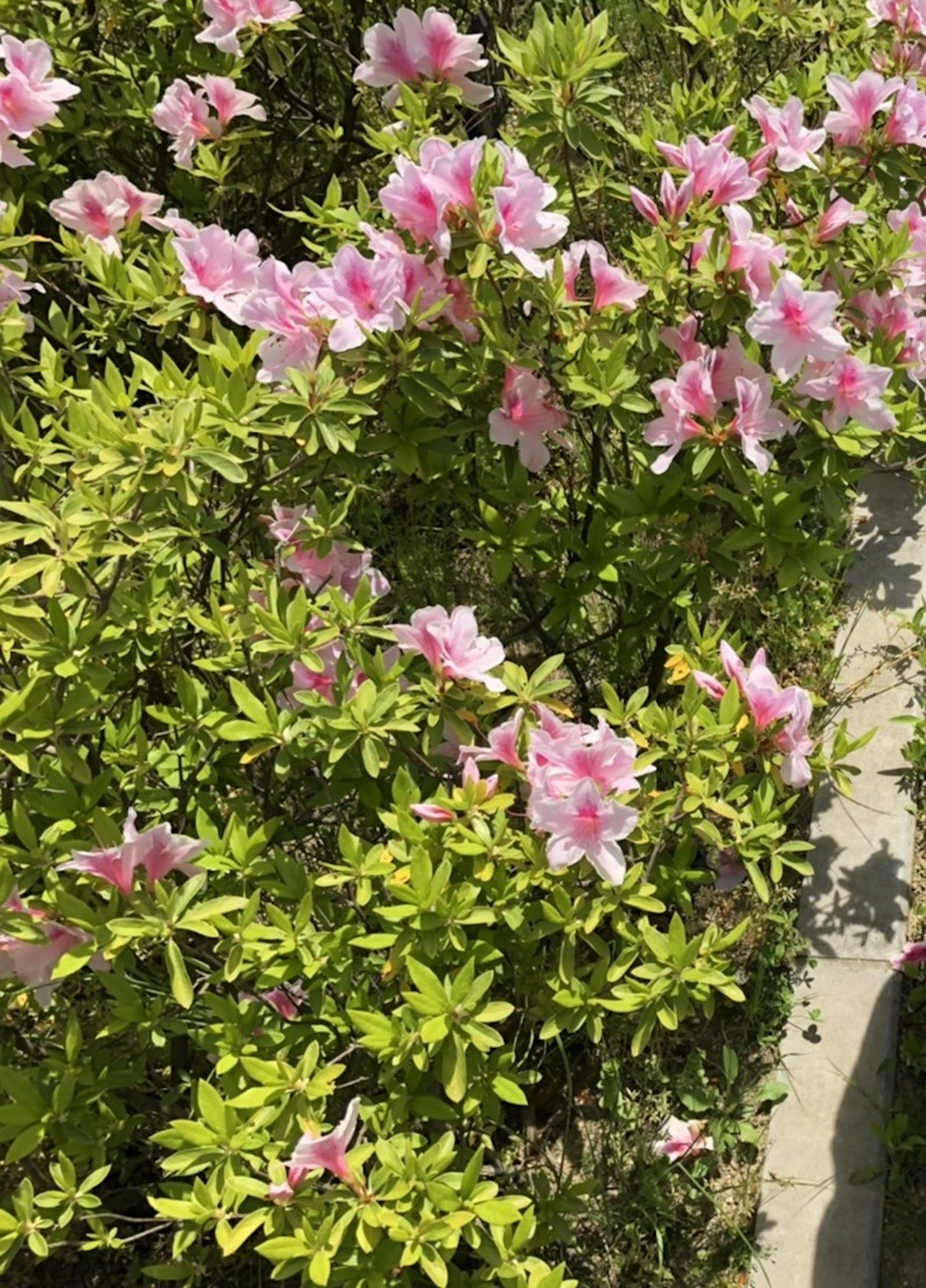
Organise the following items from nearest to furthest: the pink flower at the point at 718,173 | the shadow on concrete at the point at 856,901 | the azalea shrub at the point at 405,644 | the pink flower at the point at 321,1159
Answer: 1. the pink flower at the point at 321,1159
2. the azalea shrub at the point at 405,644
3. the pink flower at the point at 718,173
4. the shadow on concrete at the point at 856,901

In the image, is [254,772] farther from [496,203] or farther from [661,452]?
[496,203]

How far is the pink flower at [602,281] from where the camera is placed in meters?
1.91

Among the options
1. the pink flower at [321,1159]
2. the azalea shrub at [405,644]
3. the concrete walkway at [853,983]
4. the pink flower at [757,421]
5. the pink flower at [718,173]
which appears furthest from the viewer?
the concrete walkway at [853,983]

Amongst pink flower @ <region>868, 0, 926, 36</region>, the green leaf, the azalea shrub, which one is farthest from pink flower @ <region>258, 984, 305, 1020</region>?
pink flower @ <region>868, 0, 926, 36</region>

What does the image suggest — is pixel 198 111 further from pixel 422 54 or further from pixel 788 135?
pixel 788 135

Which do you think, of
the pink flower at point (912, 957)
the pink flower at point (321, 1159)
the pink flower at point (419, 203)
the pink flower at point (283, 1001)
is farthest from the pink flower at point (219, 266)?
the pink flower at point (912, 957)

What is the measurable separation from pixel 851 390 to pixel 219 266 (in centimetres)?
93

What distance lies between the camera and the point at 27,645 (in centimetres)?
171

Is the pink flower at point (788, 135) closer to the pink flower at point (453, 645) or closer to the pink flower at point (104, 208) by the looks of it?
the pink flower at point (453, 645)

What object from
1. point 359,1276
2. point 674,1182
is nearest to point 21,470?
point 359,1276

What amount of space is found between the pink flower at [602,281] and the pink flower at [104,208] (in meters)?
0.81

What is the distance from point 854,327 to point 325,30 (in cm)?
184

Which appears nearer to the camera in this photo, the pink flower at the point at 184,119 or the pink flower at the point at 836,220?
the pink flower at the point at 836,220

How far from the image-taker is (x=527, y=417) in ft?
6.49
